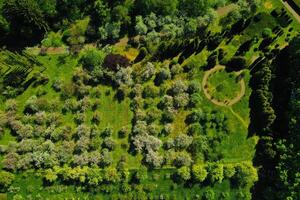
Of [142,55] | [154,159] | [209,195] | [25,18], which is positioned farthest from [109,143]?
[25,18]

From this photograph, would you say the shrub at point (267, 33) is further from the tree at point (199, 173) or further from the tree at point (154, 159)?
the tree at point (154, 159)

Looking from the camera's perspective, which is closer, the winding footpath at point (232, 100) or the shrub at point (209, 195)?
the shrub at point (209, 195)

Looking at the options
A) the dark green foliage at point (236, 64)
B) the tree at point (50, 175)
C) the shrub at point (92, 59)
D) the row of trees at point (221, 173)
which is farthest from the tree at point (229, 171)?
the tree at point (50, 175)

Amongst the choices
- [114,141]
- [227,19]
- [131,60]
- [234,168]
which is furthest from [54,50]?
[234,168]

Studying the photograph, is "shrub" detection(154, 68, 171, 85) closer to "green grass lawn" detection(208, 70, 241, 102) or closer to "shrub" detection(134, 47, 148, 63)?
"shrub" detection(134, 47, 148, 63)

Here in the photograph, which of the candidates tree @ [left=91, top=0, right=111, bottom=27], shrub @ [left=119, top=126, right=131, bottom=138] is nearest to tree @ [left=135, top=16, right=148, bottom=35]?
tree @ [left=91, top=0, right=111, bottom=27]

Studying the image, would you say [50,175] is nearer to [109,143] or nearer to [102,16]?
[109,143]

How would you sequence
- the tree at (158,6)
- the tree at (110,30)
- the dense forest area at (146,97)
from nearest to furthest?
the dense forest area at (146,97) → the tree at (158,6) → the tree at (110,30)
